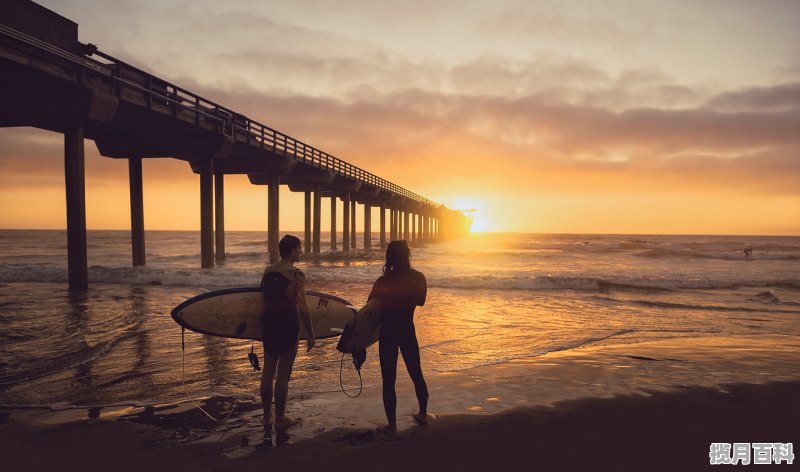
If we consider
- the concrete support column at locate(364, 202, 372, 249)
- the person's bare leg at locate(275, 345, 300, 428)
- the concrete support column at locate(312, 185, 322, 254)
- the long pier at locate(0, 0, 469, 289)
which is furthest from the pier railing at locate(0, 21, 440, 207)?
the concrete support column at locate(364, 202, 372, 249)

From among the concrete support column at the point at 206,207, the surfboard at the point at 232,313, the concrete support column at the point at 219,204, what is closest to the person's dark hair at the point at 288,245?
the surfboard at the point at 232,313

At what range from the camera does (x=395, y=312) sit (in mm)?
4160

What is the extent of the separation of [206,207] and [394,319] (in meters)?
19.1

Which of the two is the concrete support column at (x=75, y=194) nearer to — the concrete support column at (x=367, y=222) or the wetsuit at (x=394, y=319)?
the wetsuit at (x=394, y=319)

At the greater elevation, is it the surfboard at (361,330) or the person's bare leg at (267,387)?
the surfboard at (361,330)

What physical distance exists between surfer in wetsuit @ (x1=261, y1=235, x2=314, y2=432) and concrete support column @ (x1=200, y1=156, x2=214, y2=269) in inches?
690

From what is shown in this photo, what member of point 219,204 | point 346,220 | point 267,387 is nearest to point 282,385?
point 267,387

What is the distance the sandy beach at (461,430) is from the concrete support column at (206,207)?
16.8m

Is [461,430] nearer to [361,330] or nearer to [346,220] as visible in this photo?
[361,330]

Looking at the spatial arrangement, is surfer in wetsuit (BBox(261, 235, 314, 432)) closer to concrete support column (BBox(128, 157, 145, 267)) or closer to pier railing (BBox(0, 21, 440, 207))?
pier railing (BBox(0, 21, 440, 207))

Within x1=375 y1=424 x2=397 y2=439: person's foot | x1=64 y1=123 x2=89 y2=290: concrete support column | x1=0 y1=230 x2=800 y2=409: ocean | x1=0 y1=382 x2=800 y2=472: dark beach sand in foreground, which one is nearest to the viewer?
x1=0 y1=382 x2=800 y2=472: dark beach sand in foreground

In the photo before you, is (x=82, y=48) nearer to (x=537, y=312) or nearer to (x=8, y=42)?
(x=8, y=42)

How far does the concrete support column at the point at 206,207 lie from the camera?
20.2 m

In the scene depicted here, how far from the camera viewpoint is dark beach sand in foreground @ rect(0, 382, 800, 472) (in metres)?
3.54
